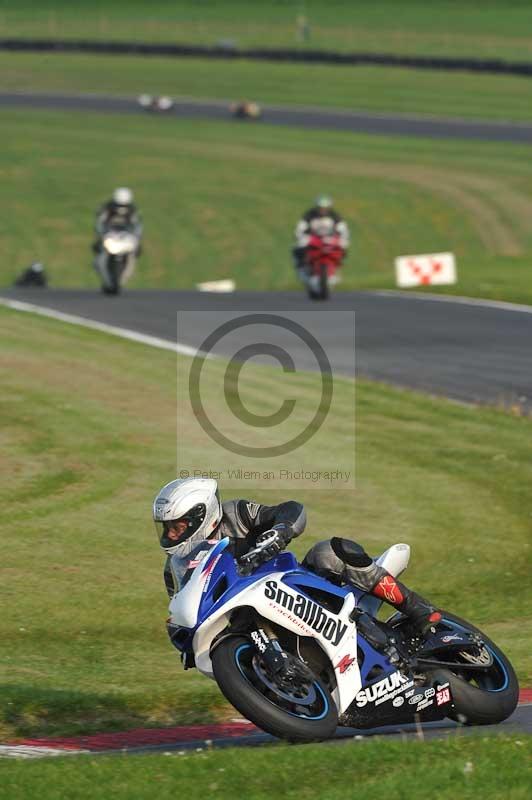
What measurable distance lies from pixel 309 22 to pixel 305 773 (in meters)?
90.6

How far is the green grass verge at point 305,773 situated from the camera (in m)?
6.69

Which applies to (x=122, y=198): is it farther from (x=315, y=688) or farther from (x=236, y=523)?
(x=315, y=688)

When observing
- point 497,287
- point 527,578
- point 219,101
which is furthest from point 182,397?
point 219,101

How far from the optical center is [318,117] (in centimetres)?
6756

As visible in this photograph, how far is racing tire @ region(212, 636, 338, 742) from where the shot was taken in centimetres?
723

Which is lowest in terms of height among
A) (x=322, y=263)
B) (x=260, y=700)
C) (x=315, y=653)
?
(x=260, y=700)

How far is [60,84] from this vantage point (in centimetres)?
7581

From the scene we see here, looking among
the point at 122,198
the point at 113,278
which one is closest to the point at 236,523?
the point at 113,278

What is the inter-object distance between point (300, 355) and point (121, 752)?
15.8 meters

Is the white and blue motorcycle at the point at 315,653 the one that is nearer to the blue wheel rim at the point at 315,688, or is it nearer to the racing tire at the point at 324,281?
the blue wheel rim at the point at 315,688

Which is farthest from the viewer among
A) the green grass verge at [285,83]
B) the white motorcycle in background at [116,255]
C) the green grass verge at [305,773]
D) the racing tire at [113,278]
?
the green grass verge at [285,83]

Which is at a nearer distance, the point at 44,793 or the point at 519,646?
the point at 44,793

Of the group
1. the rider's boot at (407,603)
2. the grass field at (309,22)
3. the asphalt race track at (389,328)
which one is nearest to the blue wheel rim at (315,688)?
the rider's boot at (407,603)

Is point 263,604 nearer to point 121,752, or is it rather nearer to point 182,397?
point 121,752
